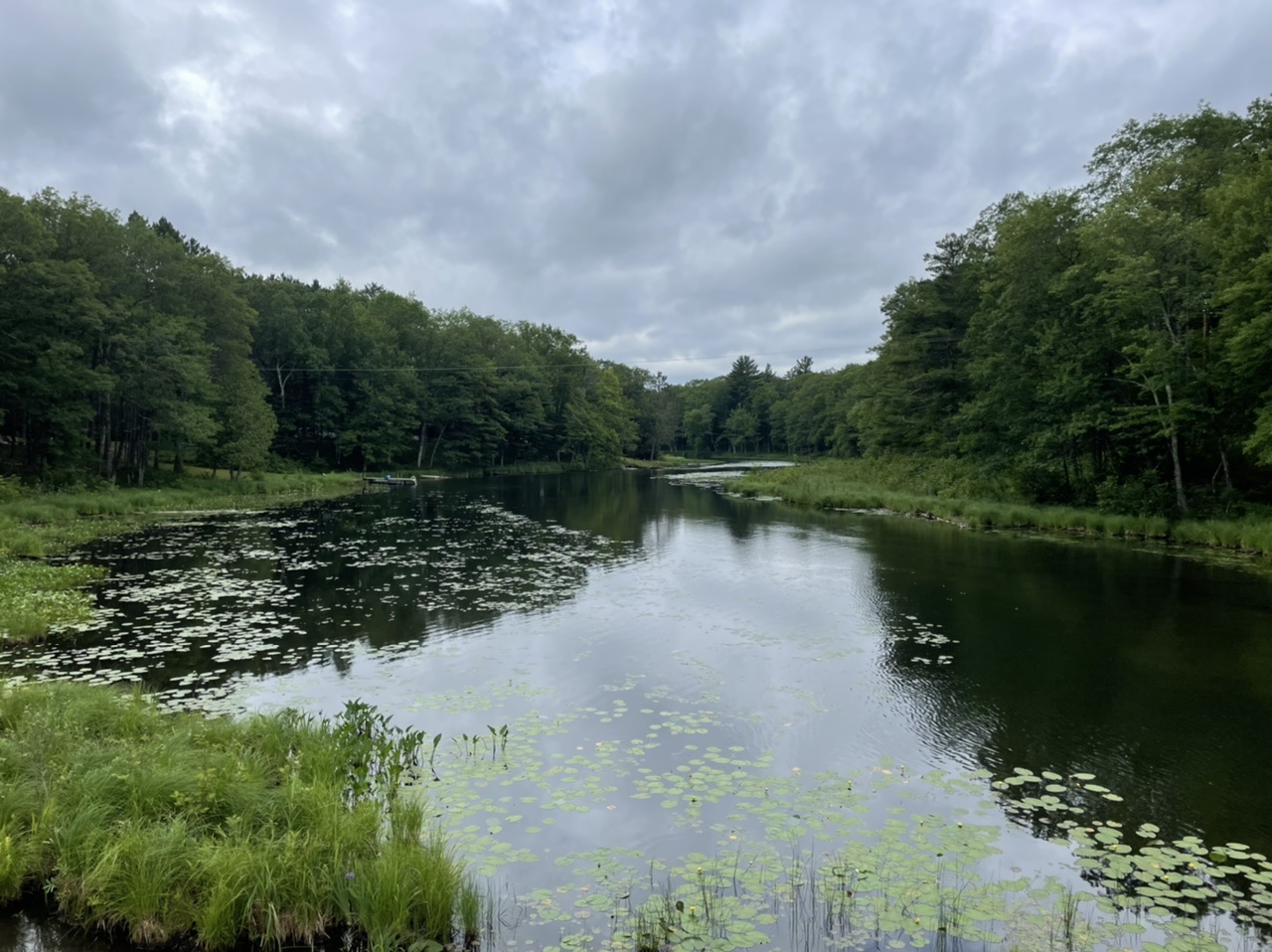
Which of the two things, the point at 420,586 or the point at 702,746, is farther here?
the point at 420,586

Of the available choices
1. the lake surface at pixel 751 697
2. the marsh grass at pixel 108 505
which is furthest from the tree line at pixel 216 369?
the lake surface at pixel 751 697

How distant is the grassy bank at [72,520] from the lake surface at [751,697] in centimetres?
88

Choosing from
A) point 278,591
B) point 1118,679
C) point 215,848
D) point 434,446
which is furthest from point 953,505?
point 434,446

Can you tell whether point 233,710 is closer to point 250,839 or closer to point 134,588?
point 250,839

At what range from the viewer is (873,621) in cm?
1337

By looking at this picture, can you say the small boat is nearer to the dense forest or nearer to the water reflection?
the dense forest

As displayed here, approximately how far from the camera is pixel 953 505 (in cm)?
2945

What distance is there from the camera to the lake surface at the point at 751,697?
540 cm

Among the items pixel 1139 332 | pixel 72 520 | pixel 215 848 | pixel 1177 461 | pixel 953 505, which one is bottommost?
pixel 215 848

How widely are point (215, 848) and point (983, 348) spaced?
120ft

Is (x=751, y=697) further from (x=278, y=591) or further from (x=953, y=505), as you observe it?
(x=953, y=505)

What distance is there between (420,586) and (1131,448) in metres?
27.4

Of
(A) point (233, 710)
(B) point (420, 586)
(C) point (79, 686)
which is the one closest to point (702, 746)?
(A) point (233, 710)

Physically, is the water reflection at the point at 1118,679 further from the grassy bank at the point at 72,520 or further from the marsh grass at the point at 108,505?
the marsh grass at the point at 108,505
